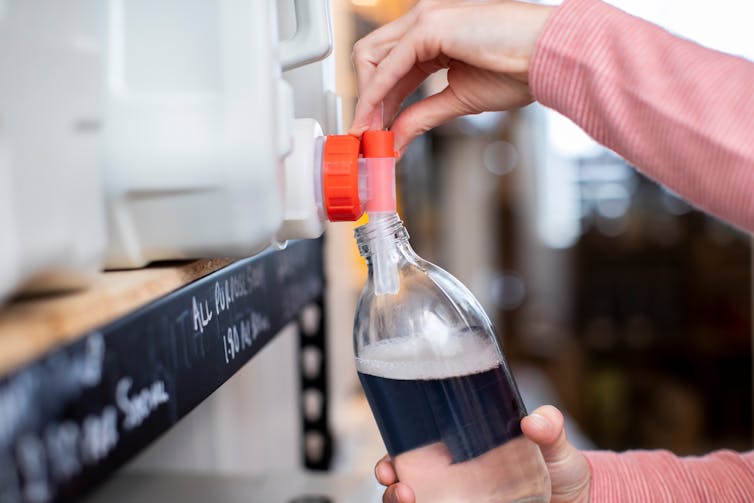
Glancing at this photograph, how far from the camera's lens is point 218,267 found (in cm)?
53

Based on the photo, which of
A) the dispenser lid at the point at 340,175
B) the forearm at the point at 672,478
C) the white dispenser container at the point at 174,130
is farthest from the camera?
the forearm at the point at 672,478

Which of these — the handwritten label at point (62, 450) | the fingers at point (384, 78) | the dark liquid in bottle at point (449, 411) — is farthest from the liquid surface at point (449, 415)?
the handwritten label at point (62, 450)

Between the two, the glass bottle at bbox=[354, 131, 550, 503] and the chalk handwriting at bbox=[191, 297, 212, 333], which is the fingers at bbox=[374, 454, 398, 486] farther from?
the chalk handwriting at bbox=[191, 297, 212, 333]

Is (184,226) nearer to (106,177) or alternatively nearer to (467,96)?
(106,177)

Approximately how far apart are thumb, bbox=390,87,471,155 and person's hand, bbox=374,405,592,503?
1.00 feet

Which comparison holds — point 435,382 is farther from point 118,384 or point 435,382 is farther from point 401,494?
point 118,384

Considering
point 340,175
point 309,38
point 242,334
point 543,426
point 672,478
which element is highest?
point 309,38

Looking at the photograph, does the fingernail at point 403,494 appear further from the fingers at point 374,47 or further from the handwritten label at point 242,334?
the fingers at point 374,47

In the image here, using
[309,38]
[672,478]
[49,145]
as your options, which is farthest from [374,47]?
[672,478]

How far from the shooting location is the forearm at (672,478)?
84cm

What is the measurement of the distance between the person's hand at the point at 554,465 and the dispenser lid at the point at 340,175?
27 cm

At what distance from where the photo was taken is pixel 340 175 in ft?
1.72

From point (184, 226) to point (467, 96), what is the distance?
0.40 metres

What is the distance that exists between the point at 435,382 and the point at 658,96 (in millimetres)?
306
